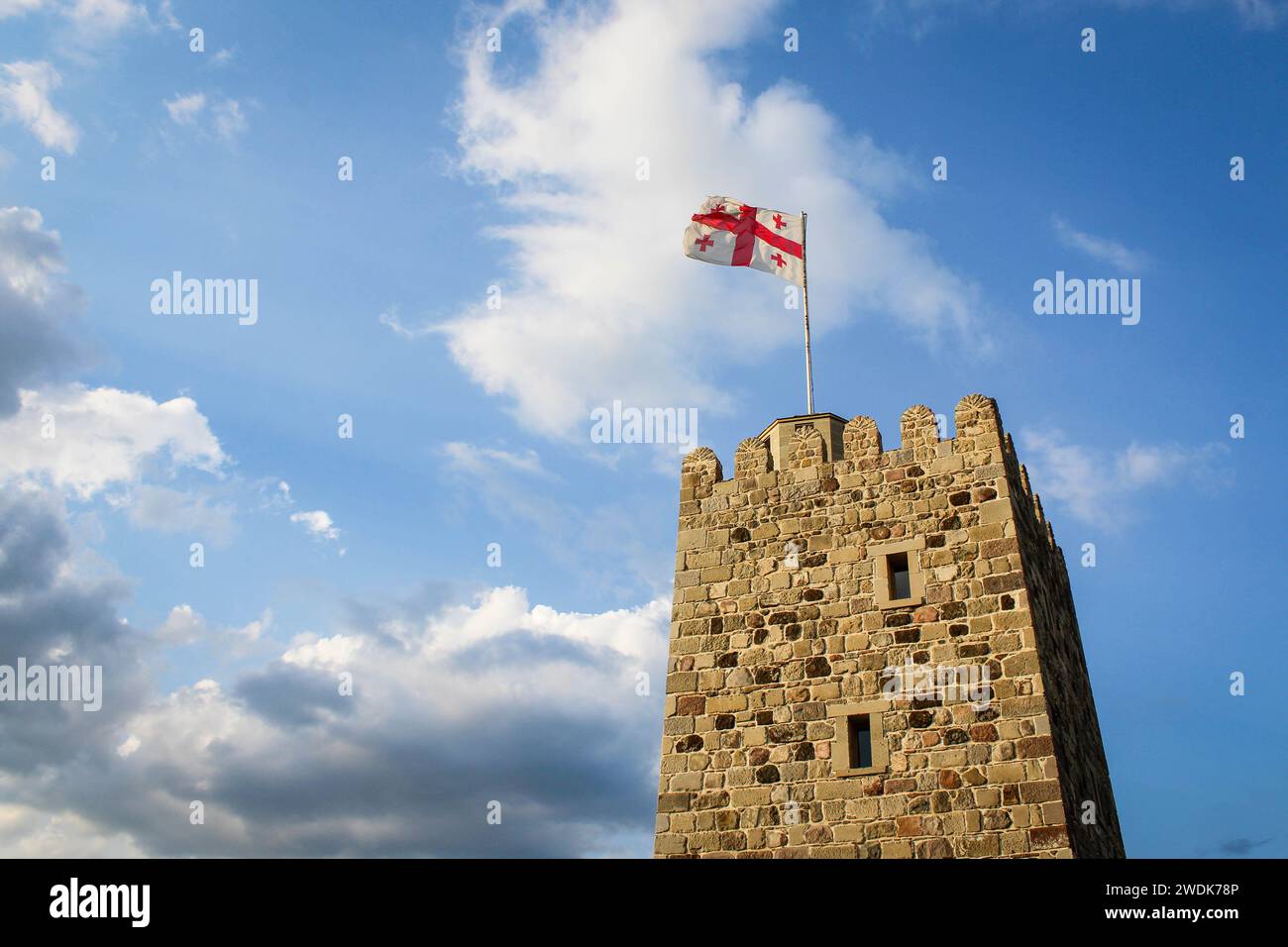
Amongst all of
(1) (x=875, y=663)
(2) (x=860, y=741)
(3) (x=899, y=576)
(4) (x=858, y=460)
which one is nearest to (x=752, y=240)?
(4) (x=858, y=460)

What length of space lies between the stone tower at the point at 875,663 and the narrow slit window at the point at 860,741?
0.11 ft

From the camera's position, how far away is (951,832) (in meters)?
15.0

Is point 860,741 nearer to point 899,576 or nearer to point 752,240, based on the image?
point 899,576

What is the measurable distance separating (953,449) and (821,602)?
352cm

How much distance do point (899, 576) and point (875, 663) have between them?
5.40 ft

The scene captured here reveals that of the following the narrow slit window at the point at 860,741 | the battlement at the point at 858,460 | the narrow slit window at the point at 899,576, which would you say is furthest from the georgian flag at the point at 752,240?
the narrow slit window at the point at 860,741

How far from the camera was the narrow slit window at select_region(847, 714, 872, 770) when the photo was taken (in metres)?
16.0

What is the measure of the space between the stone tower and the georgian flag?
4556 mm

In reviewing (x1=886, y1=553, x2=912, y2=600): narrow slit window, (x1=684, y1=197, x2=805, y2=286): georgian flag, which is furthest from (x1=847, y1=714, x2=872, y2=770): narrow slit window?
(x1=684, y1=197, x2=805, y2=286): georgian flag
